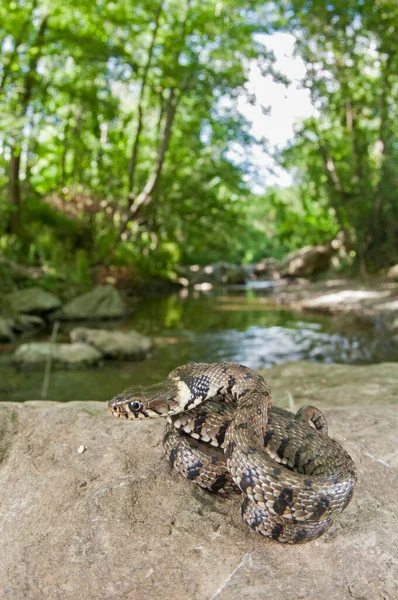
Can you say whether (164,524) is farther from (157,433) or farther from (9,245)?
(9,245)

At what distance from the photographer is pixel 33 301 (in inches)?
657

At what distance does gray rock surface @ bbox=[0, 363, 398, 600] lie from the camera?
7.38ft

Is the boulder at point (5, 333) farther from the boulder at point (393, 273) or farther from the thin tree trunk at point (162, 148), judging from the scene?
the boulder at point (393, 273)

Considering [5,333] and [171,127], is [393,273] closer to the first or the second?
[171,127]

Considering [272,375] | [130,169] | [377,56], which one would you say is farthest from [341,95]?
[272,375]

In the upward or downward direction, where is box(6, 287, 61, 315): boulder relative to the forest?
downward

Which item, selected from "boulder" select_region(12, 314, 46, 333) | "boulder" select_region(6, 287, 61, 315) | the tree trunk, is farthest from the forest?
"boulder" select_region(12, 314, 46, 333)

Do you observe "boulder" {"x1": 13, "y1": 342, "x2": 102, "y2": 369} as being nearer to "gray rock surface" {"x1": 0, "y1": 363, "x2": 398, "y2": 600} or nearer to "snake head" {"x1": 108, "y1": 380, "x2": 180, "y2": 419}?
"gray rock surface" {"x1": 0, "y1": 363, "x2": 398, "y2": 600}

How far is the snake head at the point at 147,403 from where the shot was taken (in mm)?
2658

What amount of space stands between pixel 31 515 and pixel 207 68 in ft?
71.0

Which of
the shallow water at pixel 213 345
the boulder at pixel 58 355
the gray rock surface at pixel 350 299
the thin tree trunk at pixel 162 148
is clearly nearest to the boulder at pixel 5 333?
the shallow water at pixel 213 345

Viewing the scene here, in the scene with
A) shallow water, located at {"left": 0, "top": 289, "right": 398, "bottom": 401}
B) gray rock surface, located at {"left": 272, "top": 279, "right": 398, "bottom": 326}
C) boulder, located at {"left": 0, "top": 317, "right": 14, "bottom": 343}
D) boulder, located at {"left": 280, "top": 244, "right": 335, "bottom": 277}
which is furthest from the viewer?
boulder, located at {"left": 280, "top": 244, "right": 335, "bottom": 277}

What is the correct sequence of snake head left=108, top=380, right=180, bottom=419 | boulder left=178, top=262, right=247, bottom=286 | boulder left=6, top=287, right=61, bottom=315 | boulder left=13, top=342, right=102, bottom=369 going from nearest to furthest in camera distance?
1. snake head left=108, top=380, right=180, bottom=419
2. boulder left=13, top=342, right=102, bottom=369
3. boulder left=6, top=287, right=61, bottom=315
4. boulder left=178, top=262, right=247, bottom=286

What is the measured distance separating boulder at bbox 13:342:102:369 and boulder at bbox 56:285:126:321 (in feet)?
20.5
